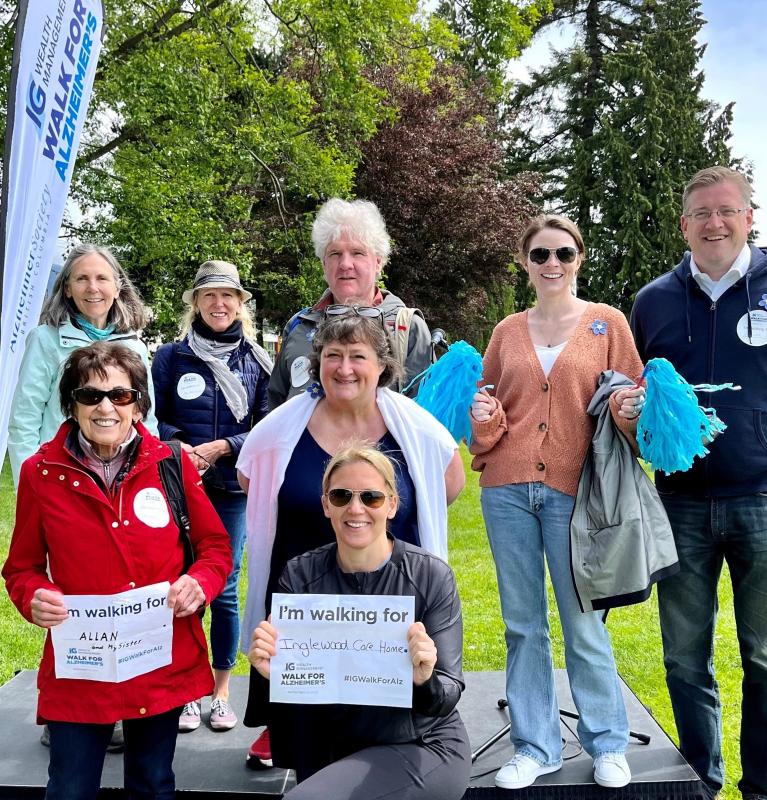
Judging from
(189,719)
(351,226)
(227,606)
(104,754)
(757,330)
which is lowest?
(189,719)

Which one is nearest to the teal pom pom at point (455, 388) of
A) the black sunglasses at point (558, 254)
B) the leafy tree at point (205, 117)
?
the black sunglasses at point (558, 254)

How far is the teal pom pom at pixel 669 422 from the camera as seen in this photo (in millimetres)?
2713

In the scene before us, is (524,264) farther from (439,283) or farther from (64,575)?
(439,283)

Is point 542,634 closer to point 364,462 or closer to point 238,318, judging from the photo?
point 364,462

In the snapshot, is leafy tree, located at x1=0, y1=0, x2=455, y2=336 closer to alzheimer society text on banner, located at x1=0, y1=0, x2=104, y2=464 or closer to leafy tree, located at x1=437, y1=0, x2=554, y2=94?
leafy tree, located at x1=437, y1=0, x2=554, y2=94

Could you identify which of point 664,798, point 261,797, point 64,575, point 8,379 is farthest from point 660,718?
point 8,379

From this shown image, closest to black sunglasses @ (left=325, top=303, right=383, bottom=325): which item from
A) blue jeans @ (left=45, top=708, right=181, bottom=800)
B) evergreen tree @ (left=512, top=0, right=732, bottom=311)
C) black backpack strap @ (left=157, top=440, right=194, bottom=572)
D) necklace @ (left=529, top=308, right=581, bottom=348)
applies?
necklace @ (left=529, top=308, right=581, bottom=348)

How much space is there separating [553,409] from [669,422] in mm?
419

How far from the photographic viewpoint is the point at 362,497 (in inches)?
91.7

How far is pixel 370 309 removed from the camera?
9.32ft

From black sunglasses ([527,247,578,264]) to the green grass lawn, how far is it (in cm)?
230

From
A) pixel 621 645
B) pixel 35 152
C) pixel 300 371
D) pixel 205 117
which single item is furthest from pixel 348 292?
pixel 205 117

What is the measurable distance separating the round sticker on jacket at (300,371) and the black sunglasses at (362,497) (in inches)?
34.6

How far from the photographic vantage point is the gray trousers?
2.17 m
